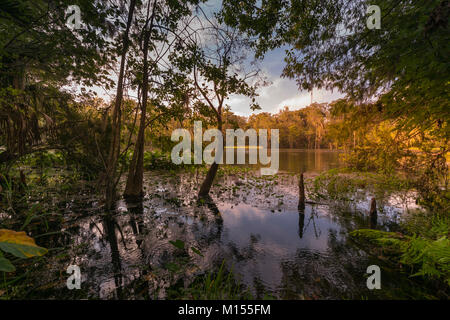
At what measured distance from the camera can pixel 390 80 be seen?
4188mm

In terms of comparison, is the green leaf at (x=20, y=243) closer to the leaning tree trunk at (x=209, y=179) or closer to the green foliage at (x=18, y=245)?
the green foliage at (x=18, y=245)

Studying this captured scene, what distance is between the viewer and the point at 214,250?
504 cm

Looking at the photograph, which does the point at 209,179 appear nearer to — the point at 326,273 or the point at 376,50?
the point at 326,273

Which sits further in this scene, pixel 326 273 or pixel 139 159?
pixel 139 159

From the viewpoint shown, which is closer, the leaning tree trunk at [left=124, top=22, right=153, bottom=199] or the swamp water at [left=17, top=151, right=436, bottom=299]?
the swamp water at [left=17, top=151, right=436, bottom=299]

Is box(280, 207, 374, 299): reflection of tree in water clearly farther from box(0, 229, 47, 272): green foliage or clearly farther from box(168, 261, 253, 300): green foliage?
box(0, 229, 47, 272): green foliage

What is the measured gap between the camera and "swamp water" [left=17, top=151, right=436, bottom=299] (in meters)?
3.50

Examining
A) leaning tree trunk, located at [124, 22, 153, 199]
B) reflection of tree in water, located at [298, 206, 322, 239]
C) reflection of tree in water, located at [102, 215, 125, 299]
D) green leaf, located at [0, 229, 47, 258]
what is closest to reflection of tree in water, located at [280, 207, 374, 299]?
reflection of tree in water, located at [298, 206, 322, 239]

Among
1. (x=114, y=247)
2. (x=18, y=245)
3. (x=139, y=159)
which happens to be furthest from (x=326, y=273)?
(x=139, y=159)
